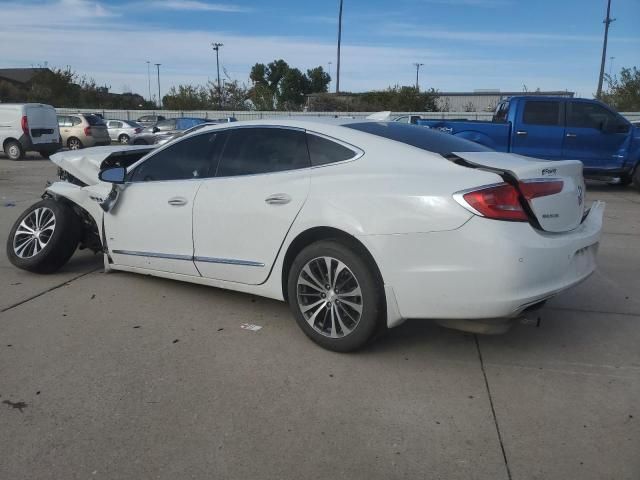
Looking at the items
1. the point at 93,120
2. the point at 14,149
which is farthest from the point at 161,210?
the point at 93,120

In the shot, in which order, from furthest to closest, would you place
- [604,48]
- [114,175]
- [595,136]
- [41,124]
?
1. [604,48]
2. [41,124]
3. [595,136]
4. [114,175]

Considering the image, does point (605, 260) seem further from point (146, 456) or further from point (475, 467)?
point (146, 456)

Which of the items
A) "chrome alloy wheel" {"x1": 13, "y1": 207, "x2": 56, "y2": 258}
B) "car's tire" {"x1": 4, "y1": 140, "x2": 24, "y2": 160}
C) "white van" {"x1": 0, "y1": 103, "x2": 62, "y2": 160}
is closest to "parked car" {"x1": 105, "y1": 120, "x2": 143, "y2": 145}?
"white van" {"x1": 0, "y1": 103, "x2": 62, "y2": 160}

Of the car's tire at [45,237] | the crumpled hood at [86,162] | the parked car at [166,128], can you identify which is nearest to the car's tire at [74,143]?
the parked car at [166,128]

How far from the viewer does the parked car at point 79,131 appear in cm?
2381

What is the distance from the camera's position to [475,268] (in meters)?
3.15

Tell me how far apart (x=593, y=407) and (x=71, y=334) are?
3.43 metres

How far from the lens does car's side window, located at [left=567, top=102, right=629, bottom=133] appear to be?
1195 centimetres

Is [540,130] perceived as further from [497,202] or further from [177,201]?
[497,202]

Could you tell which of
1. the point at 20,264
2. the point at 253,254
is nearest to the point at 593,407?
the point at 253,254

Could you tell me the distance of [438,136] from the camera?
4.18 meters

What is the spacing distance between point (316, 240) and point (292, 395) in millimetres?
1060

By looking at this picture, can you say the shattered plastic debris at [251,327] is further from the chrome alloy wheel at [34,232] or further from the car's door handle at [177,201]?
the chrome alloy wheel at [34,232]

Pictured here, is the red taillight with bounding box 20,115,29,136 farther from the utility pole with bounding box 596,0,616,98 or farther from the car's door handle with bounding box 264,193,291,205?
the utility pole with bounding box 596,0,616,98
